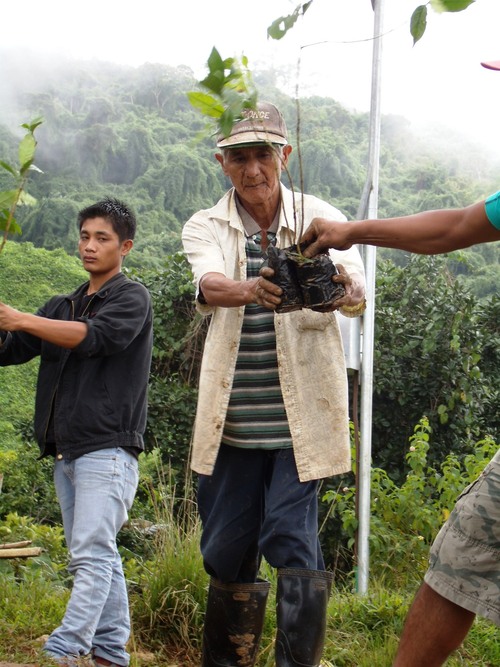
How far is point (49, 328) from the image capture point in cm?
350

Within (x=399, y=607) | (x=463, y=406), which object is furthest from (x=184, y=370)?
(x=399, y=607)

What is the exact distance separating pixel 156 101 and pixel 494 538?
48.8 ft

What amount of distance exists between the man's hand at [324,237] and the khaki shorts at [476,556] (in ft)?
2.79

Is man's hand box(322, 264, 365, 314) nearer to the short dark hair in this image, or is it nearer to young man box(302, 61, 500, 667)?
young man box(302, 61, 500, 667)

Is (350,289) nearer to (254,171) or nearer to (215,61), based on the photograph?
(254,171)

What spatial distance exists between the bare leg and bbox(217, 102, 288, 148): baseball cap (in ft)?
5.45

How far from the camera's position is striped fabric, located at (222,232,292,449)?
3459mm

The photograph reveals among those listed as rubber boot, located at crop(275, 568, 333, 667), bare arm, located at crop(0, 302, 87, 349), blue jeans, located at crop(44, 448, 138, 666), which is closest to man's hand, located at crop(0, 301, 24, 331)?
bare arm, located at crop(0, 302, 87, 349)

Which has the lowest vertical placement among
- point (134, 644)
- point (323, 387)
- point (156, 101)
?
point (134, 644)

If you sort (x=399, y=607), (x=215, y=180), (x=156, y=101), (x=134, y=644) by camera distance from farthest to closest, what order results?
(x=156, y=101) < (x=215, y=180) < (x=399, y=607) < (x=134, y=644)

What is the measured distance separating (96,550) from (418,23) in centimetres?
218

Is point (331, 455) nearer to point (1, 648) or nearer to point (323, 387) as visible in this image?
point (323, 387)

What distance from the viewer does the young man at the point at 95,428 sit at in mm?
3432

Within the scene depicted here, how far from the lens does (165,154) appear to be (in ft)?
49.4
